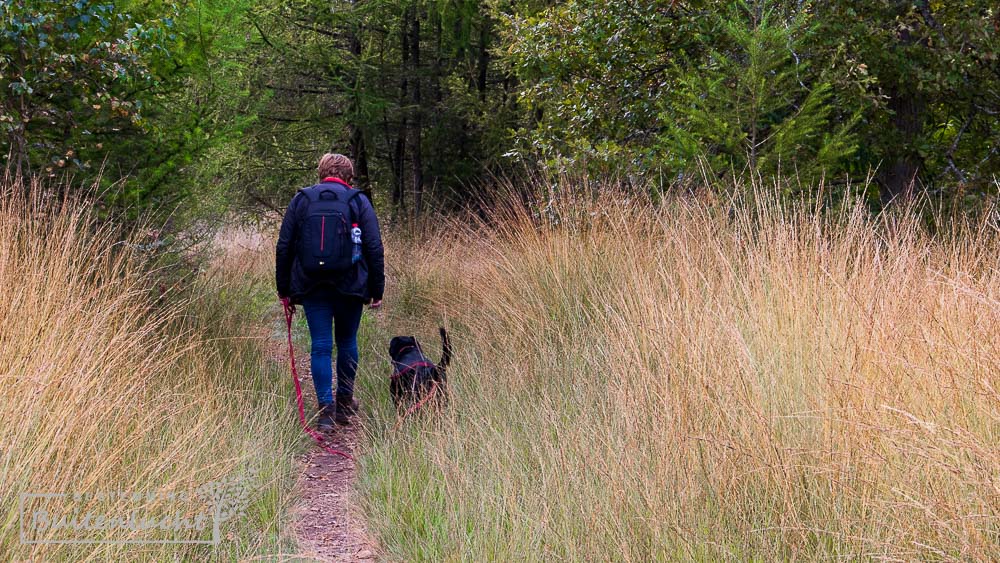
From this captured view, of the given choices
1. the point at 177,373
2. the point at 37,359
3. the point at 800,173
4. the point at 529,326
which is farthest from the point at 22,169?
the point at 800,173

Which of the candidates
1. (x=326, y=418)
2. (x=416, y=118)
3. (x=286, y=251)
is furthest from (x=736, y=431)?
(x=416, y=118)

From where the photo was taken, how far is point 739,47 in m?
8.87

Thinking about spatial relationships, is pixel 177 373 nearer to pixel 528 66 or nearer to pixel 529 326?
pixel 529 326

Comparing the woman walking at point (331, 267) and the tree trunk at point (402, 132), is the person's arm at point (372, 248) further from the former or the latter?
the tree trunk at point (402, 132)

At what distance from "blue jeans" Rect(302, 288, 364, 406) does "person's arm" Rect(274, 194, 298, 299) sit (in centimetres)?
18

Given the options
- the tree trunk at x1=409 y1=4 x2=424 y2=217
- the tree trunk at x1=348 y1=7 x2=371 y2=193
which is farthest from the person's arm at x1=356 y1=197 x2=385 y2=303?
the tree trunk at x1=409 y1=4 x2=424 y2=217

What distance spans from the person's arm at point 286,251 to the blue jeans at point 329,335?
0.18 metres

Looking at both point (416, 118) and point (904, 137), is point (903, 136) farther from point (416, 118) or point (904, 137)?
point (416, 118)

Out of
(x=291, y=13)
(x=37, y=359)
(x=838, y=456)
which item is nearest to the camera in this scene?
(x=838, y=456)

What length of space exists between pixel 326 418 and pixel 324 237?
1.31 meters

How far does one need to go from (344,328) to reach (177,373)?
1.21 metres

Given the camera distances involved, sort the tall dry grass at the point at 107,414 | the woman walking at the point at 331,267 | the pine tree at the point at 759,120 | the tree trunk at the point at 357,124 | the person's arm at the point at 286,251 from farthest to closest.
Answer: the tree trunk at the point at 357,124 → the pine tree at the point at 759,120 → the person's arm at the point at 286,251 → the woman walking at the point at 331,267 → the tall dry grass at the point at 107,414

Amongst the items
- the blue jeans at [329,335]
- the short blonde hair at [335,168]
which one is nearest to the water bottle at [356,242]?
the blue jeans at [329,335]

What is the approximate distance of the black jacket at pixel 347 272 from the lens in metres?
5.85
